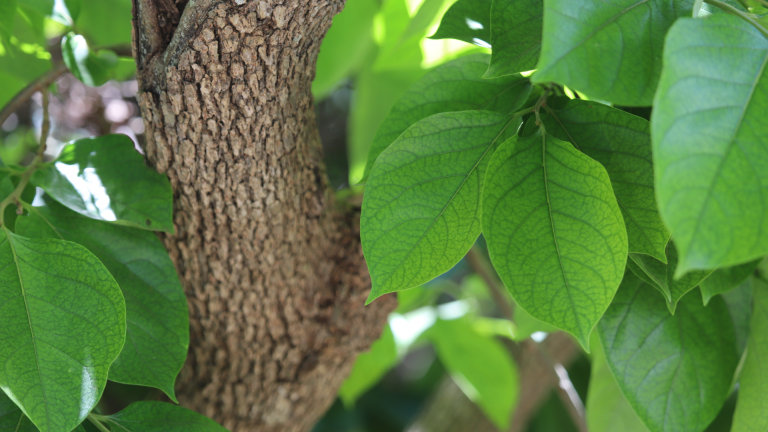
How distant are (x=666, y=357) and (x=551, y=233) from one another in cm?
14

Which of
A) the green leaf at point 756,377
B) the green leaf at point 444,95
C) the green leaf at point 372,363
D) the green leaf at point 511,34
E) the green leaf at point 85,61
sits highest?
the green leaf at point 85,61

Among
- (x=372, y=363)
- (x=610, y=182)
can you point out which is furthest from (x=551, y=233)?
(x=372, y=363)

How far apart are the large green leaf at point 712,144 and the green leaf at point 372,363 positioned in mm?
446

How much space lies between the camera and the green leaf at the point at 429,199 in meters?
0.23

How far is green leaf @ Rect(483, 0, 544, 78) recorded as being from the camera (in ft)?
0.73

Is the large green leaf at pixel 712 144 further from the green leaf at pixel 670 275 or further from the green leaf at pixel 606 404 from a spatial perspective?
the green leaf at pixel 606 404

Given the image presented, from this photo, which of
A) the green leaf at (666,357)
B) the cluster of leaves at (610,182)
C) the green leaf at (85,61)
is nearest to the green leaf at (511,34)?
the cluster of leaves at (610,182)

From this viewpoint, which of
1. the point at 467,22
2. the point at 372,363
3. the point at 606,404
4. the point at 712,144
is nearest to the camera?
the point at 712,144

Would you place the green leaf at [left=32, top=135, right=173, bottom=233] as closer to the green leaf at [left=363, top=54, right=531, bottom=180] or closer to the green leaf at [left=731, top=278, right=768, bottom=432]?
the green leaf at [left=363, top=54, right=531, bottom=180]

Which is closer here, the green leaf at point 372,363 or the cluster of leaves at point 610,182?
the cluster of leaves at point 610,182

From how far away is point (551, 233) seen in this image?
22cm

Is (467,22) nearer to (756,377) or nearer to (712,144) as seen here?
(712,144)

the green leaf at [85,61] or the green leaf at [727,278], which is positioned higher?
the green leaf at [85,61]

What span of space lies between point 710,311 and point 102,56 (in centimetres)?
42
